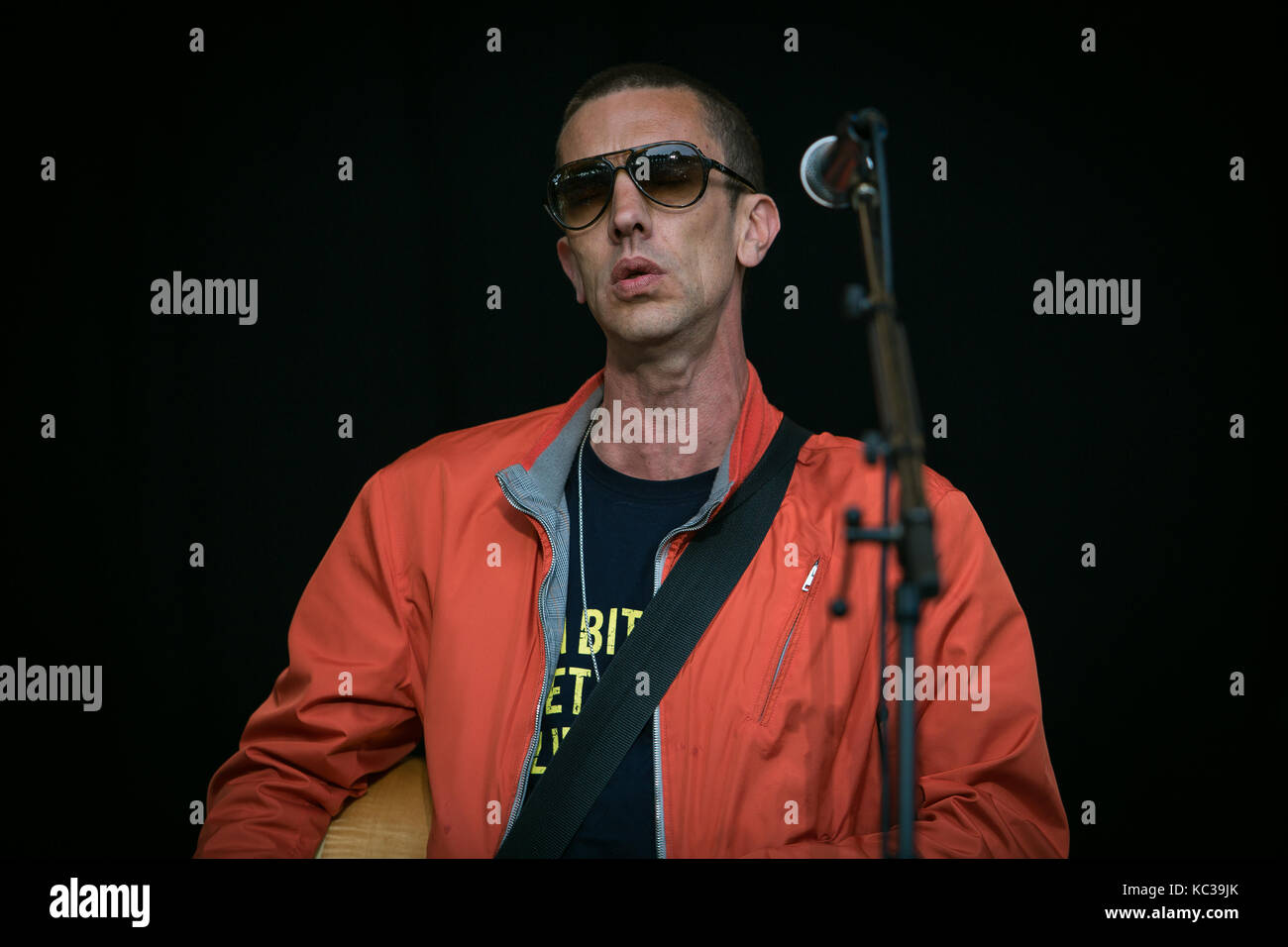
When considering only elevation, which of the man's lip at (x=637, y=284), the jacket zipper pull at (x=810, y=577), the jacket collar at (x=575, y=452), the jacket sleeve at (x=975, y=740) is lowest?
the jacket sleeve at (x=975, y=740)

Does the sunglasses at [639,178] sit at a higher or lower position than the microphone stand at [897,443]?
higher

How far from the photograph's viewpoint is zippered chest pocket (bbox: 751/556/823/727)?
1902 mm

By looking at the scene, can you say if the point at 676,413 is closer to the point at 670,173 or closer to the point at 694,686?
the point at 670,173

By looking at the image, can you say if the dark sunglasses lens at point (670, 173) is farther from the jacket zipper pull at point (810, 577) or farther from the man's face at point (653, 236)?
the jacket zipper pull at point (810, 577)

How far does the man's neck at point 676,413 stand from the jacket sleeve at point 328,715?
0.50 meters

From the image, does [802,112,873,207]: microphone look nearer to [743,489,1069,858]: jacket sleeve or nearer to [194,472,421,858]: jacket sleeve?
[743,489,1069,858]: jacket sleeve

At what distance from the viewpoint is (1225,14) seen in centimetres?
265

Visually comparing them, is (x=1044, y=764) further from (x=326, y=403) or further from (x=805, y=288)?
(x=326, y=403)

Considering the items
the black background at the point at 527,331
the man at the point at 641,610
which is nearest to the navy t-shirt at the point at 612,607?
the man at the point at 641,610

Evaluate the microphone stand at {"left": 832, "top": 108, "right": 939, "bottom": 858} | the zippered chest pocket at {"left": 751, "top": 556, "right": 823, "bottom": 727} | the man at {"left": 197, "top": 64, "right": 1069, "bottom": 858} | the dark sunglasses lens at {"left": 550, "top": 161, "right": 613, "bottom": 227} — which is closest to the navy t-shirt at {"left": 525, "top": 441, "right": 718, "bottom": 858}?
the man at {"left": 197, "top": 64, "right": 1069, "bottom": 858}

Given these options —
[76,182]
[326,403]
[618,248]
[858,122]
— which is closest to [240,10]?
[76,182]

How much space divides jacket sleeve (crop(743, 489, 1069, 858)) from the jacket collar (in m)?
0.38

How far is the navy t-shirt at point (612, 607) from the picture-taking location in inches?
73.9

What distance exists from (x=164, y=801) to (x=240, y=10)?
6.51 ft
